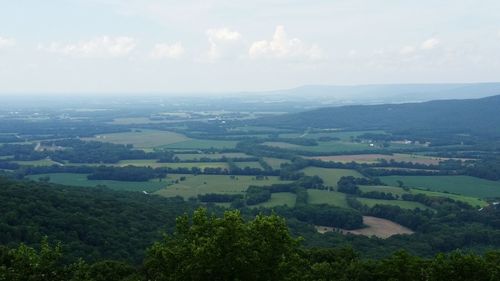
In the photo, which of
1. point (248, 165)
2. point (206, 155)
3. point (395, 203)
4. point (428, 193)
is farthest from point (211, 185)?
point (206, 155)

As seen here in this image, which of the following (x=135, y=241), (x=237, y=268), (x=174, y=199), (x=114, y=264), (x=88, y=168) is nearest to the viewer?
(x=237, y=268)

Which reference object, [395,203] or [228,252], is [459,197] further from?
[228,252]

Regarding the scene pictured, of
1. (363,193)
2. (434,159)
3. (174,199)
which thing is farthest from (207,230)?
(434,159)

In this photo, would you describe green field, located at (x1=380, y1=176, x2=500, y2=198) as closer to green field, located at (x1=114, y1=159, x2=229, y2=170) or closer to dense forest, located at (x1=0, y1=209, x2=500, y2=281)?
green field, located at (x1=114, y1=159, x2=229, y2=170)

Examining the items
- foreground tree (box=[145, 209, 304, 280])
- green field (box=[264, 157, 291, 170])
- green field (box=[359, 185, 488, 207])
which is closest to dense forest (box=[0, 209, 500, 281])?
foreground tree (box=[145, 209, 304, 280])

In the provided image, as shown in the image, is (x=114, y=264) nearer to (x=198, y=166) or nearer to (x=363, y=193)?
(x=363, y=193)

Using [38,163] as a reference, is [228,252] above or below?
above
